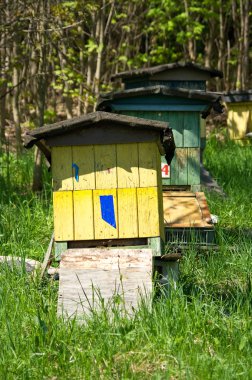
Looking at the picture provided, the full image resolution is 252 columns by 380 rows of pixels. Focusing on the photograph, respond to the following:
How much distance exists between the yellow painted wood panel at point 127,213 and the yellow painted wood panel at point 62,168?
0.40m

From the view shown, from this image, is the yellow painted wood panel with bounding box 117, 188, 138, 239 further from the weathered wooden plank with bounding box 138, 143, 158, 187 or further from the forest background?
the forest background

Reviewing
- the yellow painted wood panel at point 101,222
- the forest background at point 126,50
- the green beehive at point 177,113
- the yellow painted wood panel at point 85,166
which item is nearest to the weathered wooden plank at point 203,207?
the green beehive at point 177,113

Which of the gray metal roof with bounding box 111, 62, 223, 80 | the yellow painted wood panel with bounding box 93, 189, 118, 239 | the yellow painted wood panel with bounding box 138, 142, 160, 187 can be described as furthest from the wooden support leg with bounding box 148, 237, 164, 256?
the gray metal roof with bounding box 111, 62, 223, 80

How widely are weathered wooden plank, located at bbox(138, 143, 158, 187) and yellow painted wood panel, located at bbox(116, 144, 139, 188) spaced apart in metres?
0.04

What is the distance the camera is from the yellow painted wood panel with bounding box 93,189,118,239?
5.85 m

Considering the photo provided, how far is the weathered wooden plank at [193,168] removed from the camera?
925 cm

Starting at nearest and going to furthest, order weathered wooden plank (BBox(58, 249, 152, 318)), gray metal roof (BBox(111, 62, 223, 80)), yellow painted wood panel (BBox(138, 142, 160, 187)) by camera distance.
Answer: weathered wooden plank (BBox(58, 249, 152, 318)) → yellow painted wood panel (BBox(138, 142, 160, 187)) → gray metal roof (BBox(111, 62, 223, 80))

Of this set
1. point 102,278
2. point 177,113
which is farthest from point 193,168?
point 102,278

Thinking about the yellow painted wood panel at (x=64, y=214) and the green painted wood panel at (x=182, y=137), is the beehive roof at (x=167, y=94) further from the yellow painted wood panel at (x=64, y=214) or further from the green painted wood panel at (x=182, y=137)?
the yellow painted wood panel at (x=64, y=214)

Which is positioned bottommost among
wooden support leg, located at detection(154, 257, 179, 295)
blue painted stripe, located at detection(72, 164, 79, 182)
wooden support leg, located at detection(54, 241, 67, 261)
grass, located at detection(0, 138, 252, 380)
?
grass, located at detection(0, 138, 252, 380)

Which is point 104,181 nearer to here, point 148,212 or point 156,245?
point 148,212

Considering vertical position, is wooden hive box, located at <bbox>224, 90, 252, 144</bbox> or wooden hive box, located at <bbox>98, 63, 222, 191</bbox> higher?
wooden hive box, located at <bbox>224, 90, 252, 144</bbox>

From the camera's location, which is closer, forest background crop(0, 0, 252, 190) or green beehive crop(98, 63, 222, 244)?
green beehive crop(98, 63, 222, 244)

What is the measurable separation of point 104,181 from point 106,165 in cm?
12
